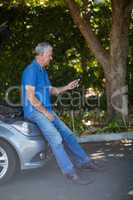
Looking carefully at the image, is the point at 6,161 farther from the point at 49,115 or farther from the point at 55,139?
the point at 49,115

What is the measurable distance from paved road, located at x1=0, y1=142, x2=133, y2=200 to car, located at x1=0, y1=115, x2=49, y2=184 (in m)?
0.22

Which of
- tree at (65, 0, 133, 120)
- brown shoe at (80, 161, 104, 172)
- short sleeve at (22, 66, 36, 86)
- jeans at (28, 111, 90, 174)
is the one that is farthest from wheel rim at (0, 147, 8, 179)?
tree at (65, 0, 133, 120)

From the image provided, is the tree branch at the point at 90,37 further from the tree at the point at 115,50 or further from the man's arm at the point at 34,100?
the man's arm at the point at 34,100

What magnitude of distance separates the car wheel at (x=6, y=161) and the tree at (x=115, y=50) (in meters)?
4.04

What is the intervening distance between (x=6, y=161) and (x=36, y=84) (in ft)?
3.34

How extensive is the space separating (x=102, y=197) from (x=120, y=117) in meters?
4.36

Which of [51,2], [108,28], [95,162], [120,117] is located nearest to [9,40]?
[51,2]

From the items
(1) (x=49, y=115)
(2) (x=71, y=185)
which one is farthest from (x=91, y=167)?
(1) (x=49, y=115)

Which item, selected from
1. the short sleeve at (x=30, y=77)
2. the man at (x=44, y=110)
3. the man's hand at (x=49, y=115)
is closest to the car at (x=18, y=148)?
the man at (x=44, y=110)

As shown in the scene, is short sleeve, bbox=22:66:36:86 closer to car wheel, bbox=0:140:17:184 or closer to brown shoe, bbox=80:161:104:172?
car wheel, bbox=0:140:17:184

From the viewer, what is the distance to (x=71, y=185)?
23.0ft

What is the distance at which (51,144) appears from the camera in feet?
23.4

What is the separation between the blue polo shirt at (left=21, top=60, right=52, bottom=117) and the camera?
7.19 metres

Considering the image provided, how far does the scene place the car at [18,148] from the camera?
7.08 meters
